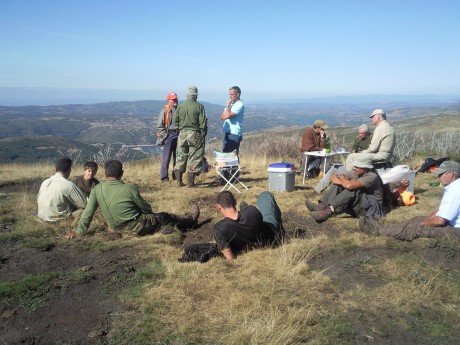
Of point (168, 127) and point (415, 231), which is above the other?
point (168, 127)

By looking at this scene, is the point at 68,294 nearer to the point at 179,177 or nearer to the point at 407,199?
the point at 179,177

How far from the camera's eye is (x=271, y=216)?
5000 millimetres

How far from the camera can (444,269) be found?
13.3 feet

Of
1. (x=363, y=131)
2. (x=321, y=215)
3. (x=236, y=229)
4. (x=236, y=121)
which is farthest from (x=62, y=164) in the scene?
(x=363, y=131)

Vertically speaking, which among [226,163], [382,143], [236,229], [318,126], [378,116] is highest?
[378,116]

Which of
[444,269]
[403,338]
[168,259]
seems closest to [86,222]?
[168,259]

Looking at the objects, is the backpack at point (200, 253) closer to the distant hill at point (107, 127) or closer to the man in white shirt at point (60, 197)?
the man in white shirt at point (60, 197)

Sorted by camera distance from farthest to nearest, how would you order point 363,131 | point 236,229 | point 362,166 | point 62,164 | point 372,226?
point 363,131
point 362,166
point 62,164
point 372,226
point 236,229

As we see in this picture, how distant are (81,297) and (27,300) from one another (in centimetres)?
44

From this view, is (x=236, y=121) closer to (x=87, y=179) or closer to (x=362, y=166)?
(x=362, y=166)

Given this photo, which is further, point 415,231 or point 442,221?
point 415,231

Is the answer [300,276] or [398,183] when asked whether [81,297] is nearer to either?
[300,276]

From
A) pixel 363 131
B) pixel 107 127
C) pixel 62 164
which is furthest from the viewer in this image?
pixel 107 127

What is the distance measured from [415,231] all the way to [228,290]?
2591 millimetres
